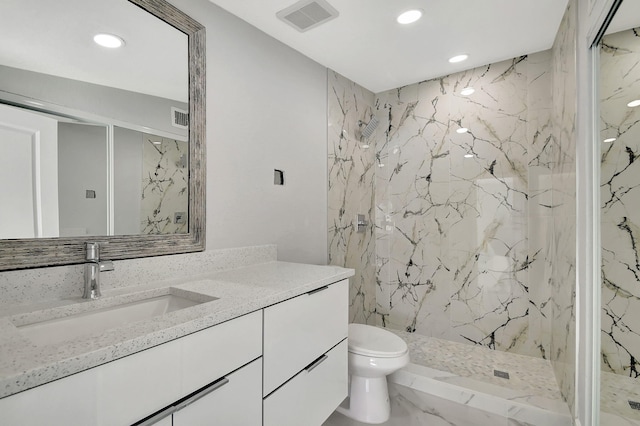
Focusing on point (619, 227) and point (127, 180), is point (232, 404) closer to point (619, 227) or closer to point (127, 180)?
point (127, 180)

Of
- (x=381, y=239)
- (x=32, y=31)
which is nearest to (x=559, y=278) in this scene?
(x=381, y=239)

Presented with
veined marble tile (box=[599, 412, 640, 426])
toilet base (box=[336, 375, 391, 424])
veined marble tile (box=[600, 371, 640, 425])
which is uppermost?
veined marble tile (box=[600, 371, 640, 425])

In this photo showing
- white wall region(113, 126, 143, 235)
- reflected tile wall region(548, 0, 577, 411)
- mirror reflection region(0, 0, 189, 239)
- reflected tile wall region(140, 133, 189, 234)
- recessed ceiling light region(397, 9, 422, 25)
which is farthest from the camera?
recessed ceiling light region(397, 9, 422, 25)

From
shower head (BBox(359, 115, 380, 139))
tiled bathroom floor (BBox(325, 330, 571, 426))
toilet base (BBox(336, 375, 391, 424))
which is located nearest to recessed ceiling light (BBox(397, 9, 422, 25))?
shower head (BBox(359, 115, 380, 139))

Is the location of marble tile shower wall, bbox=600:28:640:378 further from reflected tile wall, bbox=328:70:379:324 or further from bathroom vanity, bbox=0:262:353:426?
reflected tile wall, bbox=328:70:379:324

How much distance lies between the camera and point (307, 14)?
1.86 m

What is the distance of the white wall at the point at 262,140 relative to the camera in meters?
1.73

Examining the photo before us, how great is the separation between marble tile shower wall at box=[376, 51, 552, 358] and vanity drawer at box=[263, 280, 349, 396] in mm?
1542

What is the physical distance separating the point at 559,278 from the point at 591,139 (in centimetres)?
99

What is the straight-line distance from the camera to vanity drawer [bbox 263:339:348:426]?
1229 mm

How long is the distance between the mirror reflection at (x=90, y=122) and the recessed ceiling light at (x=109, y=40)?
0.6 inches

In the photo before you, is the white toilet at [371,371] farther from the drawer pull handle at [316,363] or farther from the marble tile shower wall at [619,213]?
the marble tile shower wall at [619,213]

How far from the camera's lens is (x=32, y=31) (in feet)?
3.74

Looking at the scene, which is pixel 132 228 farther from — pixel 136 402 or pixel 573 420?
pixel 573 420
